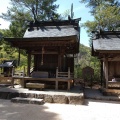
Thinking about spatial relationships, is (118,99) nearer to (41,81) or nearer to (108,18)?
(41,81)

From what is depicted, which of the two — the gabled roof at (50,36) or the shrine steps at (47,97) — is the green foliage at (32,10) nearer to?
the gabled roof at (50,36)

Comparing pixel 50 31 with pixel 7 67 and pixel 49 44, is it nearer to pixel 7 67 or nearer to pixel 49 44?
pixel 49 44

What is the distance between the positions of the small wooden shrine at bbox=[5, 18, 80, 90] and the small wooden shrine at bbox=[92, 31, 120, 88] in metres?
1.89

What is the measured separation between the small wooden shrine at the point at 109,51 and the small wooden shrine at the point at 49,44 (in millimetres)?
1889

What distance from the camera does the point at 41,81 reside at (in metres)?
14.2

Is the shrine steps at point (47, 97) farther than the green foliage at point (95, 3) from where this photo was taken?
Answer: No

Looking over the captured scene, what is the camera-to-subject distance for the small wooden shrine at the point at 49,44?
13148mm

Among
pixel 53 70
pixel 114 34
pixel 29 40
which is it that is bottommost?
pixel 53 70

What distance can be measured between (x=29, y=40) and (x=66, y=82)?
15.5ft

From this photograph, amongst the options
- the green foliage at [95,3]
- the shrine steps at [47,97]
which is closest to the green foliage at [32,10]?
the green foliage at [95,3]

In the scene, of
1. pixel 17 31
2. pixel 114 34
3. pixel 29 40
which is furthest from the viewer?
pixel 17 31

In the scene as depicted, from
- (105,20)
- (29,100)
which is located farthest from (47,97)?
(105,20)

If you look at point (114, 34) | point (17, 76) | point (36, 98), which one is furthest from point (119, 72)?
point (17, 76)

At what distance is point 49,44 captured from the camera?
45.4ft
